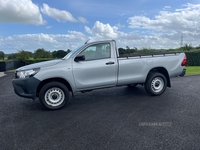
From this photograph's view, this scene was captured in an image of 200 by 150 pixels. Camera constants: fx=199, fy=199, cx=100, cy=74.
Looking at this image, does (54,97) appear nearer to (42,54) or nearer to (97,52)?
(97,52)

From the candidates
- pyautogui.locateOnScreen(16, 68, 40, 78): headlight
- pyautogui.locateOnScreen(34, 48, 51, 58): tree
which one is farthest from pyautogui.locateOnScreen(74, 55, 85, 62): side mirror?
pyautogui.locateOnScreen(34, 48, 51, 58): tree

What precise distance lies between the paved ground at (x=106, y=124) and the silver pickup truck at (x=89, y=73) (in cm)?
54

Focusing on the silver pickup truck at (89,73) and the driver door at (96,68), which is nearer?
the silver pickup truck at (89,73)

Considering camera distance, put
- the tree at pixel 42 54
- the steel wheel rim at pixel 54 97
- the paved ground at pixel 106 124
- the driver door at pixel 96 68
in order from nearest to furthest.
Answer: the paved ground at pixel 106 124
the steel wheel rim at pixel 54 97
the driver door at pixel 96 68
the tree at pixel 42 54

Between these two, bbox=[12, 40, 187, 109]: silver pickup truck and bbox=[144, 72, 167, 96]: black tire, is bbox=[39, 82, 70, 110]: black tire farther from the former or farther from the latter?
bbox=[144, 72, 167, 96]: black tire

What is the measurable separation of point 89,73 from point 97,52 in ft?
2.44

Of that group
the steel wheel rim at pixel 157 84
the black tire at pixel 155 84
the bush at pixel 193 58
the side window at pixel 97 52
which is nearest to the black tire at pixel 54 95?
the side window at pixel 97 52

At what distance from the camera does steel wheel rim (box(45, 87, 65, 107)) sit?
5.79 m

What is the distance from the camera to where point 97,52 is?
627cm

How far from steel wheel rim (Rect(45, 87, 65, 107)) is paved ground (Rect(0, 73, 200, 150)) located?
0.90ft

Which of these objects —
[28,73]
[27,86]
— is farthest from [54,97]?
[28,73]

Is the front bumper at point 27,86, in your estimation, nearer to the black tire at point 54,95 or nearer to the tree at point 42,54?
the black tire at point 54,95

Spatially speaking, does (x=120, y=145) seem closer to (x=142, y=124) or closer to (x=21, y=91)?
(x=142, y=124)

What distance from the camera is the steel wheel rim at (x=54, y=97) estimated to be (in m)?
5.79
